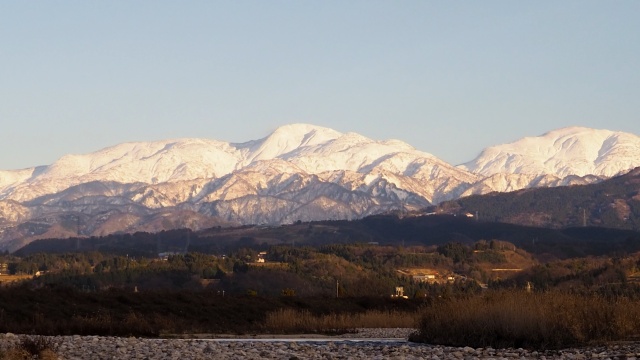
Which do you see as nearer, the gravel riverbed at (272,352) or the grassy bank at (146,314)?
the gravel riverbed at (272,352)

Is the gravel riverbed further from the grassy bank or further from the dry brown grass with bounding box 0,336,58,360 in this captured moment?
the grassy bank

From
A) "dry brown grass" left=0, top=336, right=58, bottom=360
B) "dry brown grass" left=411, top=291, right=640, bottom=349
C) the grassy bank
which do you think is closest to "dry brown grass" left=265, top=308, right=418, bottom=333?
the grassy bank

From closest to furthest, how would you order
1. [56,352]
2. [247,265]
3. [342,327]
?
[56,352]
[342,327]
[247,265]

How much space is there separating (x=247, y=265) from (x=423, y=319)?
149 m

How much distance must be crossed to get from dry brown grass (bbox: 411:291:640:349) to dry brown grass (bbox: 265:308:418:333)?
50.8 ft

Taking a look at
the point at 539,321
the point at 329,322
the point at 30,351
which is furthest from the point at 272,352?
the point at 329,322

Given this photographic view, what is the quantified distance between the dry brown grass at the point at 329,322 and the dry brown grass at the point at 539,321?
15470mm

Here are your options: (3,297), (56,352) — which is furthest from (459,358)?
(3,297)

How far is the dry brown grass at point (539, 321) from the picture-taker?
3812 centimetres

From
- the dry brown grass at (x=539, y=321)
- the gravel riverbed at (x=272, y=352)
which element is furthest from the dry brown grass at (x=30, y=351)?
the dry brown grass at (x=539, y=321)

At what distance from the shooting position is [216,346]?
120 feet

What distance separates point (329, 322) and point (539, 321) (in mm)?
30496

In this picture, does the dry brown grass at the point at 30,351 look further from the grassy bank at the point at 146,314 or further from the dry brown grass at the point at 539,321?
the dry brown grass at the point at 539,321

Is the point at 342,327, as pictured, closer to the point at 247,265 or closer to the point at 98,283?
the point at 98,283
